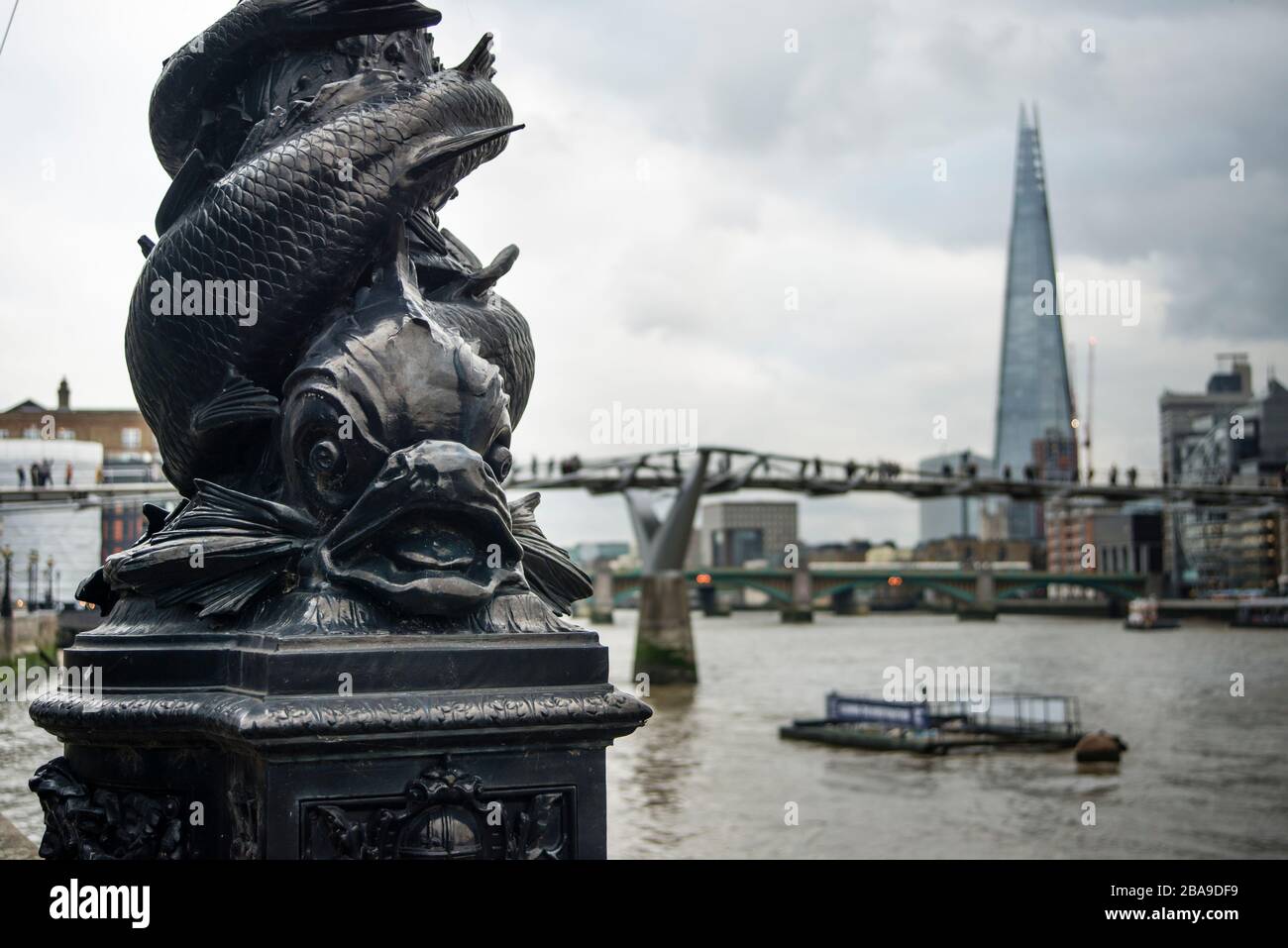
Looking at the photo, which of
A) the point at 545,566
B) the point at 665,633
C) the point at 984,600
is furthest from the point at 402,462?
the point at 984,600

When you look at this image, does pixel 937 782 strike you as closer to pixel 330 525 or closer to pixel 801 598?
pixel 330 525

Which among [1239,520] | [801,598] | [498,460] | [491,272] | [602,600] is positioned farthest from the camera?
[1239,520]

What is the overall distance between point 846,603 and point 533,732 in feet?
346

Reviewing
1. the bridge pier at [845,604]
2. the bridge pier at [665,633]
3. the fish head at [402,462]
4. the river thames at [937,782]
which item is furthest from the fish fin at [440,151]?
the bridge pier at [845,604]

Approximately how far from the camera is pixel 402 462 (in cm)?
402

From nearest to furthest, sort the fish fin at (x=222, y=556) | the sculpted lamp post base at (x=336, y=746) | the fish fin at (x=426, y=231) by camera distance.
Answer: the sculpted lamp post base at (x=336, y=746) → the fish fin at (x=222, y=556) → the fish fin at (x=426, y=231)

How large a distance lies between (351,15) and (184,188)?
0.88 m

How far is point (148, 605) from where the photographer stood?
4328 millimetres

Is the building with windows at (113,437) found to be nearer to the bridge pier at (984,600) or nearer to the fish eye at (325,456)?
the fish eye at (325,456)

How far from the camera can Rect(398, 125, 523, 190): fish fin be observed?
4617 mm

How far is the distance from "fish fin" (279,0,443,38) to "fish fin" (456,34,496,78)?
0.22 m

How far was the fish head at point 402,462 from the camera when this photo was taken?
400 centimetres
